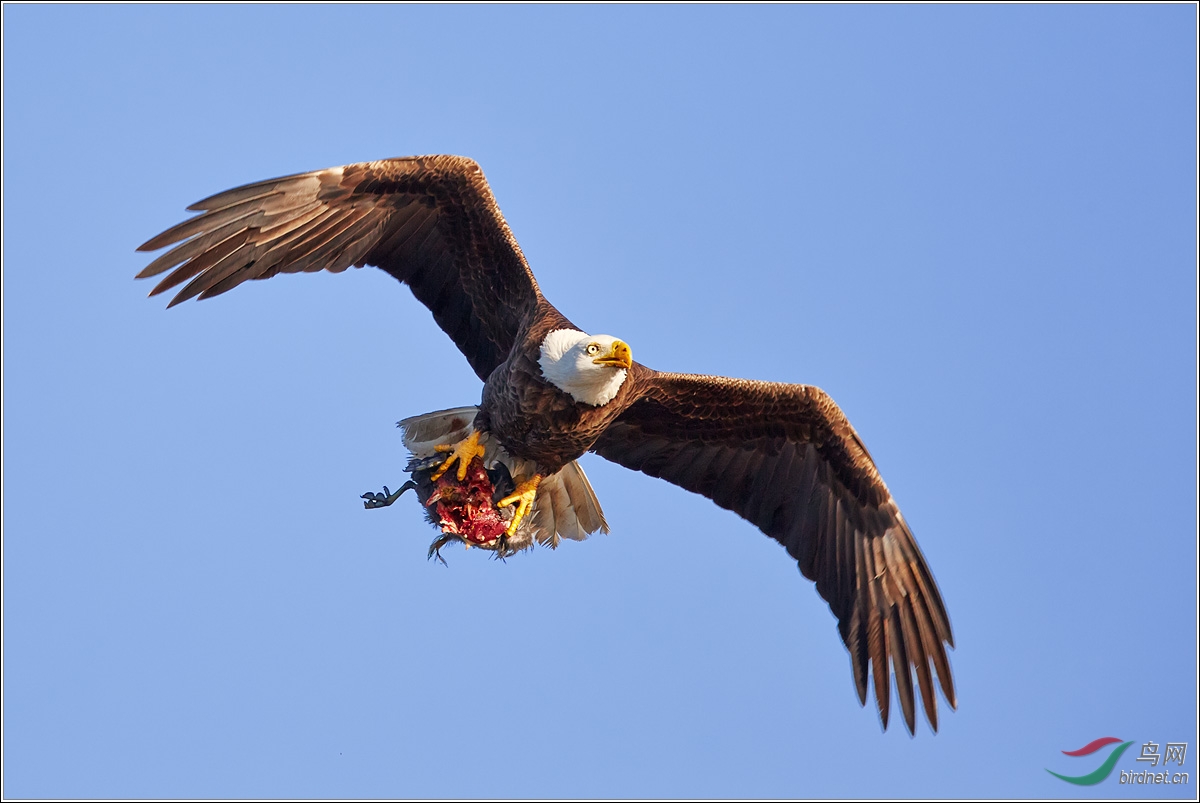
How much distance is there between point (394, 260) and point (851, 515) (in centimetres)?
331

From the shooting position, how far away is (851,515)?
872 cm

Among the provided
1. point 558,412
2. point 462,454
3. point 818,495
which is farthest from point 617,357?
point 818,495

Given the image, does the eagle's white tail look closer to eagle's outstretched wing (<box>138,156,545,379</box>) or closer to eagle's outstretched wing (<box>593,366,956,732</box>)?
eagle's outstretched wing (<box>593,366,956,732</box>)

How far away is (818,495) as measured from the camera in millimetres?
8734

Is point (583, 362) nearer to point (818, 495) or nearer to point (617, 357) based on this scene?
point (617, 357)

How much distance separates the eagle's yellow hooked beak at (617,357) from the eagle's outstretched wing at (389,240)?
2.43 feet

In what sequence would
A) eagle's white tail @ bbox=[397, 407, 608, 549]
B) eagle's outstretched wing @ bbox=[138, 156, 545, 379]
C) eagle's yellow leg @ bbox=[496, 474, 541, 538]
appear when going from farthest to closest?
eagle's white tail @ bbox=[397, 407, 608, 549], eagle's yellow leg @ bbox=[496, 474, 541, 538], eagle's outstretched wing @ bbox=[138, 156, 545, 379]

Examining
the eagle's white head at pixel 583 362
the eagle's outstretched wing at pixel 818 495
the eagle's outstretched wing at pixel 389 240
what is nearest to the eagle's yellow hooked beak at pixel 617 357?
the eagle's white head at pixel 583 362

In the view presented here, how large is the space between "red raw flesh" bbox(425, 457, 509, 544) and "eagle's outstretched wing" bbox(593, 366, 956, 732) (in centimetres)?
106

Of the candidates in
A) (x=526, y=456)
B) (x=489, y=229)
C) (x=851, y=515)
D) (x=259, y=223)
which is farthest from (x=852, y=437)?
(x=259, y=223)

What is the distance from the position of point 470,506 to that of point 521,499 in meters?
0.40

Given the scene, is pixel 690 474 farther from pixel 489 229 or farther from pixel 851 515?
pixel 489 229

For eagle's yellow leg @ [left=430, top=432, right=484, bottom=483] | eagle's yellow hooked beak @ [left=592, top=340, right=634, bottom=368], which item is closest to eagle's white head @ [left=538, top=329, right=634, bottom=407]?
eagle's yellow hooked beak @ [left=592, top=340, right=634, bottom=368]

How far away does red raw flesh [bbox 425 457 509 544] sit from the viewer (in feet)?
25.5
